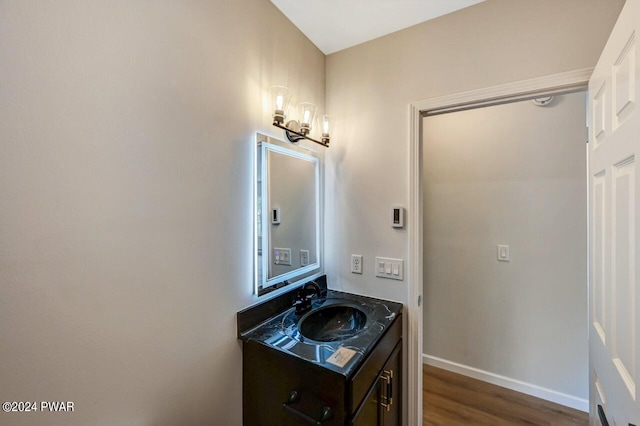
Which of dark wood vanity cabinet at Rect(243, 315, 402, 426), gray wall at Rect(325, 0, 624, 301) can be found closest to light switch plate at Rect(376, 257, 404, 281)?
gray wall at Rect(325, 0, 624, 301)

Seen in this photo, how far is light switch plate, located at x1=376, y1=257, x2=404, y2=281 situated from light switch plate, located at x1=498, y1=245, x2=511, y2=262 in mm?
1170

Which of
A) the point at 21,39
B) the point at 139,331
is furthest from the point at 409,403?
the point at 21,39

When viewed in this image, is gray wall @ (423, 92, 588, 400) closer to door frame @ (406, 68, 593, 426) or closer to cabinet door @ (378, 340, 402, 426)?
door frame @ (406, 68, 593, 426)

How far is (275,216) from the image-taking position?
1419 mm

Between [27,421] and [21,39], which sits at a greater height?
[21,39]

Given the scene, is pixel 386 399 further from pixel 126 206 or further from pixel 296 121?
pixel 296 121

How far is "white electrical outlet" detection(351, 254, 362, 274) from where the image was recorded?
1729 millimetres

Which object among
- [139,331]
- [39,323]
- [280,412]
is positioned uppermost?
[39,323]

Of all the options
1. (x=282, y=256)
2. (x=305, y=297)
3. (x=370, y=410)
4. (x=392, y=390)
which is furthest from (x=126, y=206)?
(x=392, y=390)

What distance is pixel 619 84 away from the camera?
79 centimetres

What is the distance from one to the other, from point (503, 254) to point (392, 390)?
59.5 inches

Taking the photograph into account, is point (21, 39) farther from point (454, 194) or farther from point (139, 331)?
point (454, 194)

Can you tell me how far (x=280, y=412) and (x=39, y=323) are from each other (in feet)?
2.94

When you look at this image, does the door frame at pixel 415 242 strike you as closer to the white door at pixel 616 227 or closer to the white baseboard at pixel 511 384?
the white door at pixel 616 227
